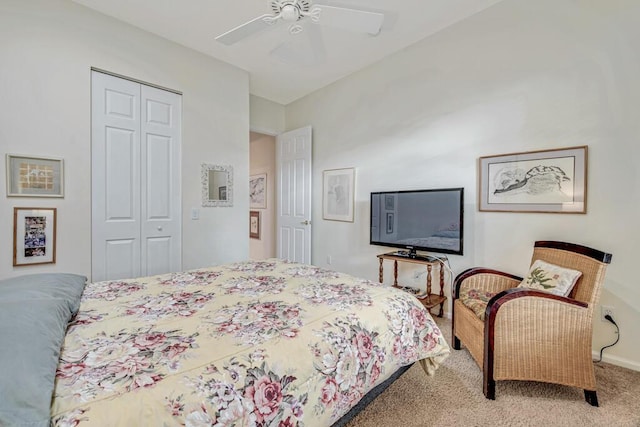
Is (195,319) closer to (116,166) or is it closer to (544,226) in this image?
(116,166)

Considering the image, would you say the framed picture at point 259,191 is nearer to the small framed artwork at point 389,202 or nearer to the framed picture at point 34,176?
the small framed artwork at point 389,202

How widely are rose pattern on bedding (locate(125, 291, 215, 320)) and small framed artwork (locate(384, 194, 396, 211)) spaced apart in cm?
224

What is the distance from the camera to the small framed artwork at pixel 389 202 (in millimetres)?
3234

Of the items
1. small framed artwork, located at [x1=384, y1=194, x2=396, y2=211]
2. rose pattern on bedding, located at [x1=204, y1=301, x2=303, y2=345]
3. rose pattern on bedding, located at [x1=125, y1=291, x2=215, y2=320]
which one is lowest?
rose pattern on bedding, located at [x1=204, y1=301, x2=303, y2=345]

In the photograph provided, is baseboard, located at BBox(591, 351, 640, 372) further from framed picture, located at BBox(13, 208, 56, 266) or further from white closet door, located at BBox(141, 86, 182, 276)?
framed picture, located at BBox(13, 208, 56, 266)

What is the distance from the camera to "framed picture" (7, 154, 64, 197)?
2.21 m

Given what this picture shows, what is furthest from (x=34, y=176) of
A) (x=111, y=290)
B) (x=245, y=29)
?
(x=245, y=29)

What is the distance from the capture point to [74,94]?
8.04 ft

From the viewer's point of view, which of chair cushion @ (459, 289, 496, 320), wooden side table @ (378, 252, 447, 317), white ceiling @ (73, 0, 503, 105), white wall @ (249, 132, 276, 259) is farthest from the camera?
white wall @ (249, 132, 276, 259)

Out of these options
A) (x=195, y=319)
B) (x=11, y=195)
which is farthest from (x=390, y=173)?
(x=11, y=195)

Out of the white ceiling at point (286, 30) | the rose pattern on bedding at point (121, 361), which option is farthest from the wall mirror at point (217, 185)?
the rose pattern on bedding at point (121, 361)

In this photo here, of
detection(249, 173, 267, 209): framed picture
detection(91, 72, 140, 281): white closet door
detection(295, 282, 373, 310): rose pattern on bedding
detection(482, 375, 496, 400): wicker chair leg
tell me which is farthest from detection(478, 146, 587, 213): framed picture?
detection(249, 173, 267, 209): framed picture

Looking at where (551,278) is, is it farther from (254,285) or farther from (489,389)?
(254,285)

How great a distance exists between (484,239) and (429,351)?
1509 millimetres
